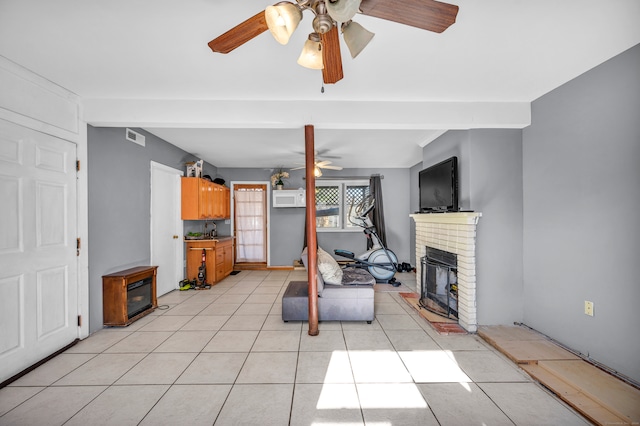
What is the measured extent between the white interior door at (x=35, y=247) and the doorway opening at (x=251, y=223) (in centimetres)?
366

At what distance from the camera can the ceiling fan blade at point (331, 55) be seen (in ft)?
4.00

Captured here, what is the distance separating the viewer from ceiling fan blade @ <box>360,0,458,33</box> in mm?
1044

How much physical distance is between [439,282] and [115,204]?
432 cm

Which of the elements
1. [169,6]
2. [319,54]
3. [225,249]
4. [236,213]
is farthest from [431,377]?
[236,213]

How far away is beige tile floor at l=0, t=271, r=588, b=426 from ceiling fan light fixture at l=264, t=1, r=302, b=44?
2.23m

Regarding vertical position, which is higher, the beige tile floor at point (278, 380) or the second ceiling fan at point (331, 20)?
the second ceiling fan at point (331, 20)

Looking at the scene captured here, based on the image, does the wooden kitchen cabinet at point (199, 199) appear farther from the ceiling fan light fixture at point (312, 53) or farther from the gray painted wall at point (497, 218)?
the gray painted wall at point (497, 218)

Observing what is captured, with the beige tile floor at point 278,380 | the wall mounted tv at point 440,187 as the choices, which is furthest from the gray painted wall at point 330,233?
the beige tile floor at point 278,380

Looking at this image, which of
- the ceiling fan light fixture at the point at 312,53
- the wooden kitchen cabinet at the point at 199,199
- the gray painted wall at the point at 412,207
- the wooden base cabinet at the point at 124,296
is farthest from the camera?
the gray painted wall at the point at 412,207

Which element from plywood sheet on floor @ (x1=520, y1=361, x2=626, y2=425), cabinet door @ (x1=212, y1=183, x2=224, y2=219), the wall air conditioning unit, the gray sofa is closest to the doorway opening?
the wall air conditioning unit

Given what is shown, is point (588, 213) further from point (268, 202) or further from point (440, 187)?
point (268, 202)

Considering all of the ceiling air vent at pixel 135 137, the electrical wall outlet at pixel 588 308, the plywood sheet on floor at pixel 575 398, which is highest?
the ceiling air vent at pixel 135 137

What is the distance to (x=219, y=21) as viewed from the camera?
Result: 5.27 ft

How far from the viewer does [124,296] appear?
9.37ft
